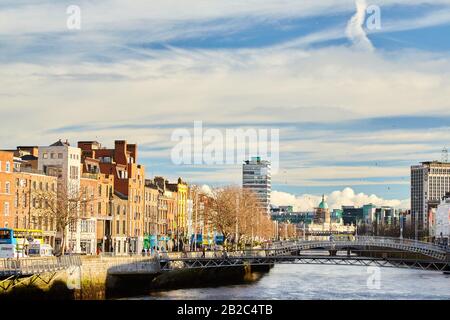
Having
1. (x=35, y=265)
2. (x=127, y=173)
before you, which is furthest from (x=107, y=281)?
(x=127, y=173)

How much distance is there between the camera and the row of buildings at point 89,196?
8438 centimetres

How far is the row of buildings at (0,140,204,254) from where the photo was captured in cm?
8438

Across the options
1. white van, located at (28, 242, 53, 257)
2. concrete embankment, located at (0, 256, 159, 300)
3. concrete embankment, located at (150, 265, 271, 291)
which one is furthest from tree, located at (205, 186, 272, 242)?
white van, located at (28, 242, 53, 257)

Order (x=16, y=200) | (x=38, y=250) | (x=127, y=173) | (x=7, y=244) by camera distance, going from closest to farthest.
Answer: (x=7, y=244)
(x=38, y=250)
(x=16, y=200)
(x=127, y=173)

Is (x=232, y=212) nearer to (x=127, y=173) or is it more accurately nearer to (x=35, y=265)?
(x=127, y=173)

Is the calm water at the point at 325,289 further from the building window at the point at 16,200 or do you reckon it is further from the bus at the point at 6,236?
the building window at the point at 16,200

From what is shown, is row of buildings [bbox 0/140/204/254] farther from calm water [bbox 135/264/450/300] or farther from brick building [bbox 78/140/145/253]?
calm water [bbox 135/264/450/300]

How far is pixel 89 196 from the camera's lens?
95438mm

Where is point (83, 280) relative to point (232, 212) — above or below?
below

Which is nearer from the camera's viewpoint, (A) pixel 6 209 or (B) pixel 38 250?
(B) pixel 38 250

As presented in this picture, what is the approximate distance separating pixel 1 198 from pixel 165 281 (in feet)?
50.6
